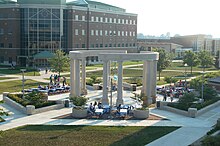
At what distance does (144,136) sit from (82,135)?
449 centimetres

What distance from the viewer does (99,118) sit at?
30.4 m

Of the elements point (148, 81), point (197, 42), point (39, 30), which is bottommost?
point (148, 81)

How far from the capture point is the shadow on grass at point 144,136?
78.2 feet

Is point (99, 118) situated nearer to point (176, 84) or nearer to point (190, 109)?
point (190, 109)

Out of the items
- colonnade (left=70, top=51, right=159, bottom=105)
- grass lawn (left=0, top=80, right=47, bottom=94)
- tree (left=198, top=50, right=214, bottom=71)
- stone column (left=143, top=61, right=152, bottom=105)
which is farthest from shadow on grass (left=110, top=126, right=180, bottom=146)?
tree (left=198, top=50, right=214, bottom=71)

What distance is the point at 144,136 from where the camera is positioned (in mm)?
25250

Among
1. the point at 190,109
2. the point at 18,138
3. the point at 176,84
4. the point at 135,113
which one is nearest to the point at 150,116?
the point at 135,113

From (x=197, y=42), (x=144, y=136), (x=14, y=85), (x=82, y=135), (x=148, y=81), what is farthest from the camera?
(x=197, y=42)

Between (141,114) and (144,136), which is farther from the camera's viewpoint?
(141,114)

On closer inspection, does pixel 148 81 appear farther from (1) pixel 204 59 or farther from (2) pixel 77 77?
(1) pixel 204 59

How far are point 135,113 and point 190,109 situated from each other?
16.6 feet

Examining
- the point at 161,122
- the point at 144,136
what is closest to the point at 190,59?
the point at 161,122

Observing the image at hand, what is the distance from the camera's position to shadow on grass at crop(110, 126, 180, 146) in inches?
938

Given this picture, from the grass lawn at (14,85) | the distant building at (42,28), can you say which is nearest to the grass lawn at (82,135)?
the grass lawn at (14,85)
